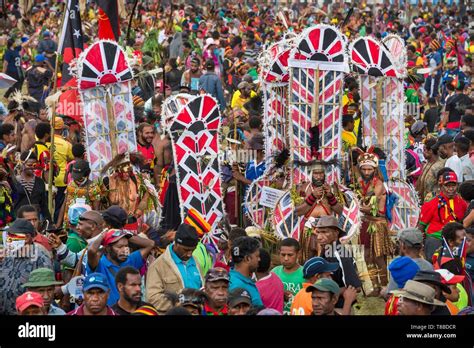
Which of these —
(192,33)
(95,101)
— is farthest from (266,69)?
(192,33)

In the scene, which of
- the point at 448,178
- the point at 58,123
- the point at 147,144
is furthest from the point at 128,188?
the point at 448,178

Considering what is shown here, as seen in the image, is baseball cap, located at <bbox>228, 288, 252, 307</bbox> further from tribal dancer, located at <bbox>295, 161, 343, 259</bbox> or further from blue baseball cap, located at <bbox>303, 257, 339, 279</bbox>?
tribal dancer, located at <bbox>295, 161, 343, 259</bbox>

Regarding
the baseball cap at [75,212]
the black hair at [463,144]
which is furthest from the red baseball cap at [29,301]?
the black hair at [463,144]

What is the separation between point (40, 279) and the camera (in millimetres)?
9031

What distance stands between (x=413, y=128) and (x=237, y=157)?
10.3 ft

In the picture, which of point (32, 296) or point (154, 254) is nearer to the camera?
point (32, 296)

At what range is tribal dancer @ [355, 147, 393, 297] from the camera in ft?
44.2

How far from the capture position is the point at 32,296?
8.52m

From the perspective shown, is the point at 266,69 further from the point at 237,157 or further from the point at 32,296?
the point at 32,296

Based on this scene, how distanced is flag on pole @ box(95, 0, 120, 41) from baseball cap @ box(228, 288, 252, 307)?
904 cm

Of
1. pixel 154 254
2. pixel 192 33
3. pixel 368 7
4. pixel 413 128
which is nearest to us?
pixel 154 254

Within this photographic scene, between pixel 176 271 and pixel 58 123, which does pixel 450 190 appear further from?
pixel 58 123

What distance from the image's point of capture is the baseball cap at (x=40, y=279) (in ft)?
29.5

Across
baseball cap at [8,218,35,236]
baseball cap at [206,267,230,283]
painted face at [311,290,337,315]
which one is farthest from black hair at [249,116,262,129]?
painted face at [311,290,337,315]
